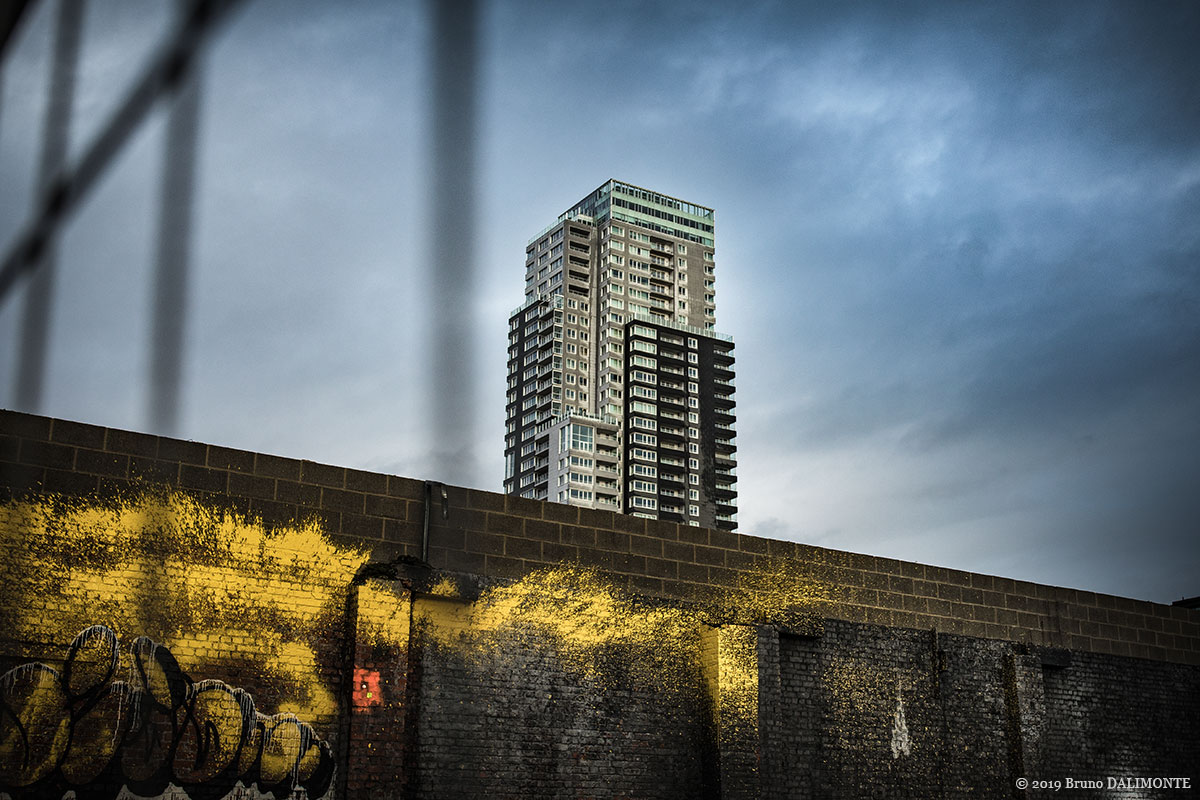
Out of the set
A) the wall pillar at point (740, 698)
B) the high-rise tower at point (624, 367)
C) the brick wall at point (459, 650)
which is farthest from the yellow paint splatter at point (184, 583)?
the high-rise tower at point (624, 367)

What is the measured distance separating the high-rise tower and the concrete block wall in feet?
310

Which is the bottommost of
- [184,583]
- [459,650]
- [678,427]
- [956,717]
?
[956,717]

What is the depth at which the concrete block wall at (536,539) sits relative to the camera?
923cm

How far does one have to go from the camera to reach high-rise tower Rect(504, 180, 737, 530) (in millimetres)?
112875

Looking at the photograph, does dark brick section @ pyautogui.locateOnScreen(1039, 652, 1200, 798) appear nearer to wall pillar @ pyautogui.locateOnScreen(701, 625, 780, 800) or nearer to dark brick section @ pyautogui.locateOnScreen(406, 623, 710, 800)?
wall pillar @ pyautogui.locateOnScreen(701, 625, 780, 800)

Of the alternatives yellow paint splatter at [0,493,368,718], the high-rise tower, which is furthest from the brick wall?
the high-rise tower

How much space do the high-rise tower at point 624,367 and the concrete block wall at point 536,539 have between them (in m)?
94.5

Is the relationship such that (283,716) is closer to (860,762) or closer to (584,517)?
(584,517)

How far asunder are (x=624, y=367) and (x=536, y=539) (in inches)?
4099

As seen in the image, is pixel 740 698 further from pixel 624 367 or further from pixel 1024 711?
pixel 624 367

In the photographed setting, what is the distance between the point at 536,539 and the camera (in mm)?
11547

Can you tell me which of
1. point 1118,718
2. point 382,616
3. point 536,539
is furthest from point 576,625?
point 1118,718

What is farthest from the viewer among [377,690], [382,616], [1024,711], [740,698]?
[1024,711]

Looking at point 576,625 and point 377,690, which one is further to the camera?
point 576,625
